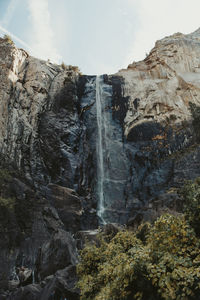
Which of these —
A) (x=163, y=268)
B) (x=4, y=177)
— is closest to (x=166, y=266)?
(x=163, y=268)

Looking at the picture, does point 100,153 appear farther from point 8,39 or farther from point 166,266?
point 166,266

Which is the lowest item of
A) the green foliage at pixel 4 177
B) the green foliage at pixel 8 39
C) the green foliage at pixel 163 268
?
the green foliage at pixel 163 268

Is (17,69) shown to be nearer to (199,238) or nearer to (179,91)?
(179,91)

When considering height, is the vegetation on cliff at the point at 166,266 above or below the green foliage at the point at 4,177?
below

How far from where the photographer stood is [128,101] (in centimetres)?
3725

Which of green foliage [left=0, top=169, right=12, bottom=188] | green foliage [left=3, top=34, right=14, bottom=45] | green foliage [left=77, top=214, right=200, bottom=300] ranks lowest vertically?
green foliage [left=77, top=214, right=200, bottom=300]

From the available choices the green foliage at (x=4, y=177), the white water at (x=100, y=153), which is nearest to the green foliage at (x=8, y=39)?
the white water at (x=100, y=153)

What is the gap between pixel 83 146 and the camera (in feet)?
104

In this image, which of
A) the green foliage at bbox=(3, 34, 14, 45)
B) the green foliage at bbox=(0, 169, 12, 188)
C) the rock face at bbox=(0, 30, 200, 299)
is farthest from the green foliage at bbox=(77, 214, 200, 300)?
the green foliage at bbox=(3, 34, 14, 45)

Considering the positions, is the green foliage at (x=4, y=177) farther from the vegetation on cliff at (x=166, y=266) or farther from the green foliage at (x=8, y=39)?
the green foliage at (x=8, y=39)

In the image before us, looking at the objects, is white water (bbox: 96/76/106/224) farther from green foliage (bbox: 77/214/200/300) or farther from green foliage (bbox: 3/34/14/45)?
green foliage (bbox: 77/214/200/300)

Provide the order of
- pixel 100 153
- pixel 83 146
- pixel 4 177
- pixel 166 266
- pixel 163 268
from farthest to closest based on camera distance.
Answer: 1. pixel 100 153
2. pixel 83 146
3. pixel 4 177
4. pixel 166 266
5. pixel 163 268

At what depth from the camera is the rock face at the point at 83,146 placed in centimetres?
2000

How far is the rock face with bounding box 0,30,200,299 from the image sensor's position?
2000cm
